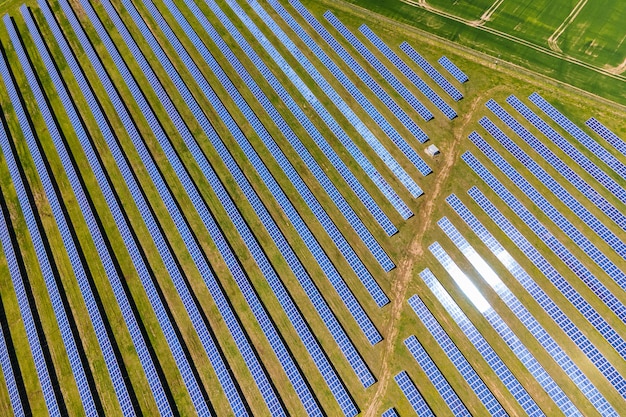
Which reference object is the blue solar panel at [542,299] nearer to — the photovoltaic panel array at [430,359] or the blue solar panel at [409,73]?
the photovoltaic panel array at [430,359]

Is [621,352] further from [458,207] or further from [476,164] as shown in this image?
[476,164]

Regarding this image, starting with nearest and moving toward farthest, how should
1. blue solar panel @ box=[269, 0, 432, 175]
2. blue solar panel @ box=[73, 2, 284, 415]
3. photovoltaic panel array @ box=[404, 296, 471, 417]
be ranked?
photovoltaic panel array @ box=[404, 296, 471, 417]
blue solar panel @ box=[73, 2, 284, 415]
blue solar panel @ box=[269, 0, 432, 175]

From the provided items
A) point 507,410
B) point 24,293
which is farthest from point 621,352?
point 24,293

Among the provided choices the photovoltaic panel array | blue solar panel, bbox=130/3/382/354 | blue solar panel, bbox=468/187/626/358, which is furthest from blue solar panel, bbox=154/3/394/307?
blue solar panel, bbox=468/187/626/358

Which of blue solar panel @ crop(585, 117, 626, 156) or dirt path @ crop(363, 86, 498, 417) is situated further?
blue solar panel @ crop(585, 117, 626, 156)

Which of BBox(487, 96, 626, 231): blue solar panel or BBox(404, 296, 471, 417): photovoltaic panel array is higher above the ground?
BBox(487, 96, 626, 231): blue solar panel

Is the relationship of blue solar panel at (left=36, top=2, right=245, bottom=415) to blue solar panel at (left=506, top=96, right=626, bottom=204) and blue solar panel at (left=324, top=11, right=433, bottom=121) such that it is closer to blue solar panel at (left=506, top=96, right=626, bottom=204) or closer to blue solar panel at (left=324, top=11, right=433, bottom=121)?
blue solar panel at (left=324, top=11, right=433, bottom=121)

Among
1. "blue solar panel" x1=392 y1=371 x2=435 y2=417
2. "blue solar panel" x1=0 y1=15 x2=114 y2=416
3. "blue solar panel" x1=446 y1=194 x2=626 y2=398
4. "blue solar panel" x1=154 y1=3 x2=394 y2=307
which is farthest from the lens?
"blue solar panel" x1=0 y1=15 x2=114 y2=416

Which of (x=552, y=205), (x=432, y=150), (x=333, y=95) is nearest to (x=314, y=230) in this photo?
(x=432, y=150)
